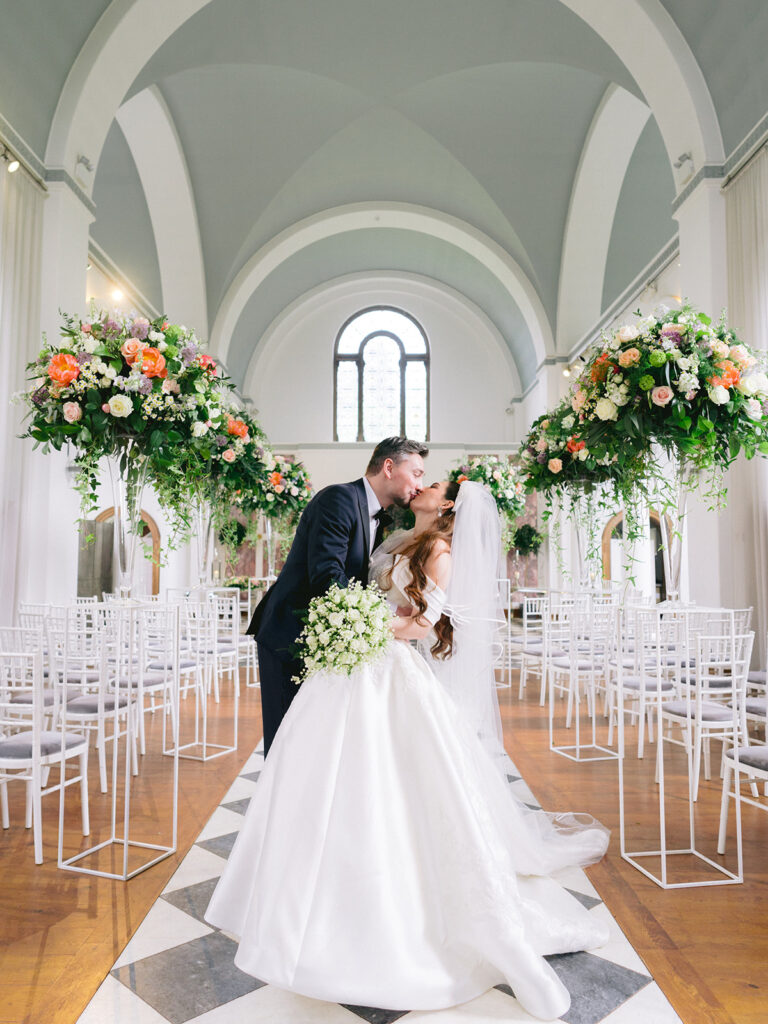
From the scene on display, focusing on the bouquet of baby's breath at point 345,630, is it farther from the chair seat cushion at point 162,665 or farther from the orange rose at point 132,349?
the chair seat cushion at point 162,665

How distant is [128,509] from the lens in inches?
147

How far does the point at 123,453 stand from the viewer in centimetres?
374

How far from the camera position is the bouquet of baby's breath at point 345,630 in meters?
2.50

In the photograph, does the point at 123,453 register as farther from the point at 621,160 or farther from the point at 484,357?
the point at 484,357

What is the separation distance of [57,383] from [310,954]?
2.55 metres

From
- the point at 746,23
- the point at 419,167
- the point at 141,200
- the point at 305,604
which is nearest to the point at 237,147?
the point at 141,200

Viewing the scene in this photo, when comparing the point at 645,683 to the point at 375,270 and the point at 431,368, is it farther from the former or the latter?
the point at 375,270

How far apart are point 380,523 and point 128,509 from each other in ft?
4.62

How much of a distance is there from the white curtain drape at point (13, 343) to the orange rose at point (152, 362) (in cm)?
329

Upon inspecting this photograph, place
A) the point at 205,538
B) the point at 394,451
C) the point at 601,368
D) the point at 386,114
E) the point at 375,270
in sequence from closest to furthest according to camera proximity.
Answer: the point at 394,451
the point at 601,368
the point at 205,538
the point at 386,114
the point at 375,270

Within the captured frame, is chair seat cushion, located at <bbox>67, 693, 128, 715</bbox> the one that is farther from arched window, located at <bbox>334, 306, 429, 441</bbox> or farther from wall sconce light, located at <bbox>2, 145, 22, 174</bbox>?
arched window, located at <bbox>334, 306, 429, 441</bbox>

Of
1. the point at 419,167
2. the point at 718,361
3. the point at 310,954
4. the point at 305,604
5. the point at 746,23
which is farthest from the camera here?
the point at 419,167

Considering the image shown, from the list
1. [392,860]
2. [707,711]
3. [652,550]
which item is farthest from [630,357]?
[652,550]

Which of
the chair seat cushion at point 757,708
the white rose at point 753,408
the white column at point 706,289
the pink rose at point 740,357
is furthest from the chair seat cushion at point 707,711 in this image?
the white column at point 706,289
